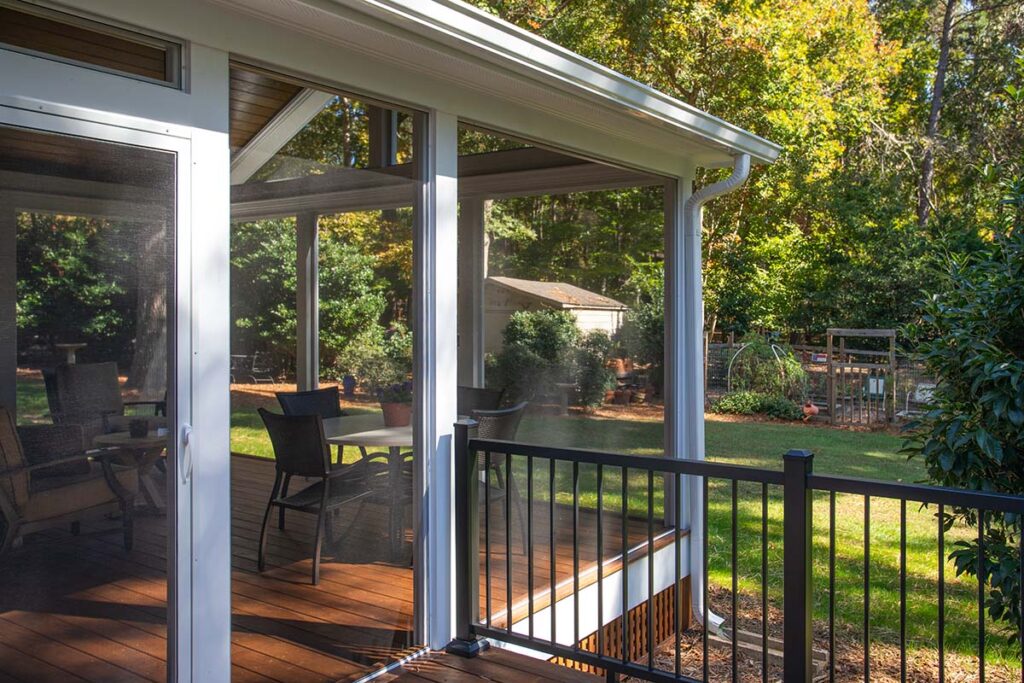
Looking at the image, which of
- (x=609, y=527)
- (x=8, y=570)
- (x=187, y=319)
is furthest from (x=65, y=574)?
(x=609, y=527)

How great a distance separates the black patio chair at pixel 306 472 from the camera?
2.67m

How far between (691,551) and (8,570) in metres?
3.97

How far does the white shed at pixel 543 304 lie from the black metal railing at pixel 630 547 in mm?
611

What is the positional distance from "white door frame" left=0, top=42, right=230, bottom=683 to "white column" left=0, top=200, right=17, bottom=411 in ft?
1.18

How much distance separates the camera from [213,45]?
2410 mm

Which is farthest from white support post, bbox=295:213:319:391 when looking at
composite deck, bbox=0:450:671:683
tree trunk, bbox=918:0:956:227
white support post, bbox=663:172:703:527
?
tree trunk, bbox=918:0:956:227

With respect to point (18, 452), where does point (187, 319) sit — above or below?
above

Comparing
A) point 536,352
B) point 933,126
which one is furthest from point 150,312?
point 933,126

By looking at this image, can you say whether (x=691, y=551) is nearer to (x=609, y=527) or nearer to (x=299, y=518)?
(x=609, y=527)

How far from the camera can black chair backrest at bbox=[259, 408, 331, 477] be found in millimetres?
2684

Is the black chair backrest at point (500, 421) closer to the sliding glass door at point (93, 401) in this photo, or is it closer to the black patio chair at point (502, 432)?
the black patio chair at point (502, 432)

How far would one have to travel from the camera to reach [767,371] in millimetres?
12289

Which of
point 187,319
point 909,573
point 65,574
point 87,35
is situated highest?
point 87,35

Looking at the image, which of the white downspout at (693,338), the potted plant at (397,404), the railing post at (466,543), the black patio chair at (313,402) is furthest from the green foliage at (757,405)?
the black patio chair at (313,402)
